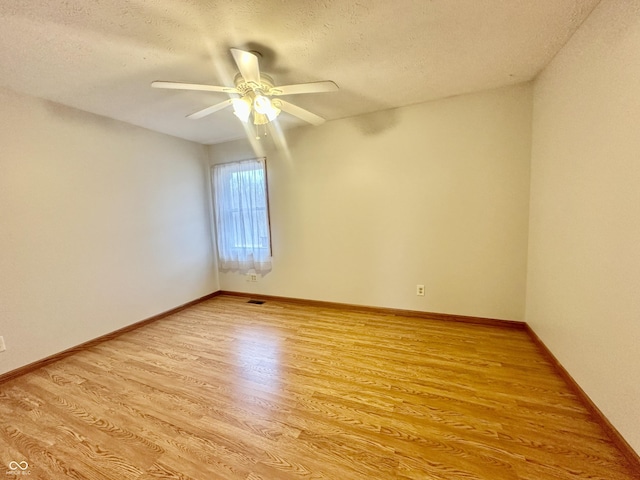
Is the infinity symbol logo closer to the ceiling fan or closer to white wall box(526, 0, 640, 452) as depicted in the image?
the ceiling fan

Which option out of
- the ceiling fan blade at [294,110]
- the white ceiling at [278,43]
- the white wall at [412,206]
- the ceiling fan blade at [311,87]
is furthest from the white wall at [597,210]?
the ceiling fan blade at [294,110]

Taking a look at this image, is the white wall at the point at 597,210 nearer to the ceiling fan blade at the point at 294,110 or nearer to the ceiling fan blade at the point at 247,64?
the ceiling fan blade at the point at 294,110

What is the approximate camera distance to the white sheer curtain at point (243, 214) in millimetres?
3500

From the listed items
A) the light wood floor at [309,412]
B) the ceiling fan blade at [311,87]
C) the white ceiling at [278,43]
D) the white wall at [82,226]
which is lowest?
the light wood floor at [309,412]

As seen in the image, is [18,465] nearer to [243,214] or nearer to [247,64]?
[247,64]

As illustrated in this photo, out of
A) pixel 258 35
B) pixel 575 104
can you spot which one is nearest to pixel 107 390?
pixel 258 35

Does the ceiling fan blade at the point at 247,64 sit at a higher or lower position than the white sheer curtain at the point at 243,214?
higher

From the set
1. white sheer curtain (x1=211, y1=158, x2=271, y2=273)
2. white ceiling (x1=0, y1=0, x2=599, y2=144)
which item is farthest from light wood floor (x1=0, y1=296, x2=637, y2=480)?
white ceiling (x1=0, y1=0, x2=599, y2=144)

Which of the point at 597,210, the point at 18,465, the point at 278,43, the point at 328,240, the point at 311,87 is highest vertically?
the point at 278,43

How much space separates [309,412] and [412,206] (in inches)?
84.8

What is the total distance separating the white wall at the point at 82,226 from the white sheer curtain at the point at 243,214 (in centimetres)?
44

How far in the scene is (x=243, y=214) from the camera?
362 centimetres

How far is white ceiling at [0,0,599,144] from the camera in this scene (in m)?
1.37

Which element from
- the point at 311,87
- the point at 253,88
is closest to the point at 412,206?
the point at 311,87
